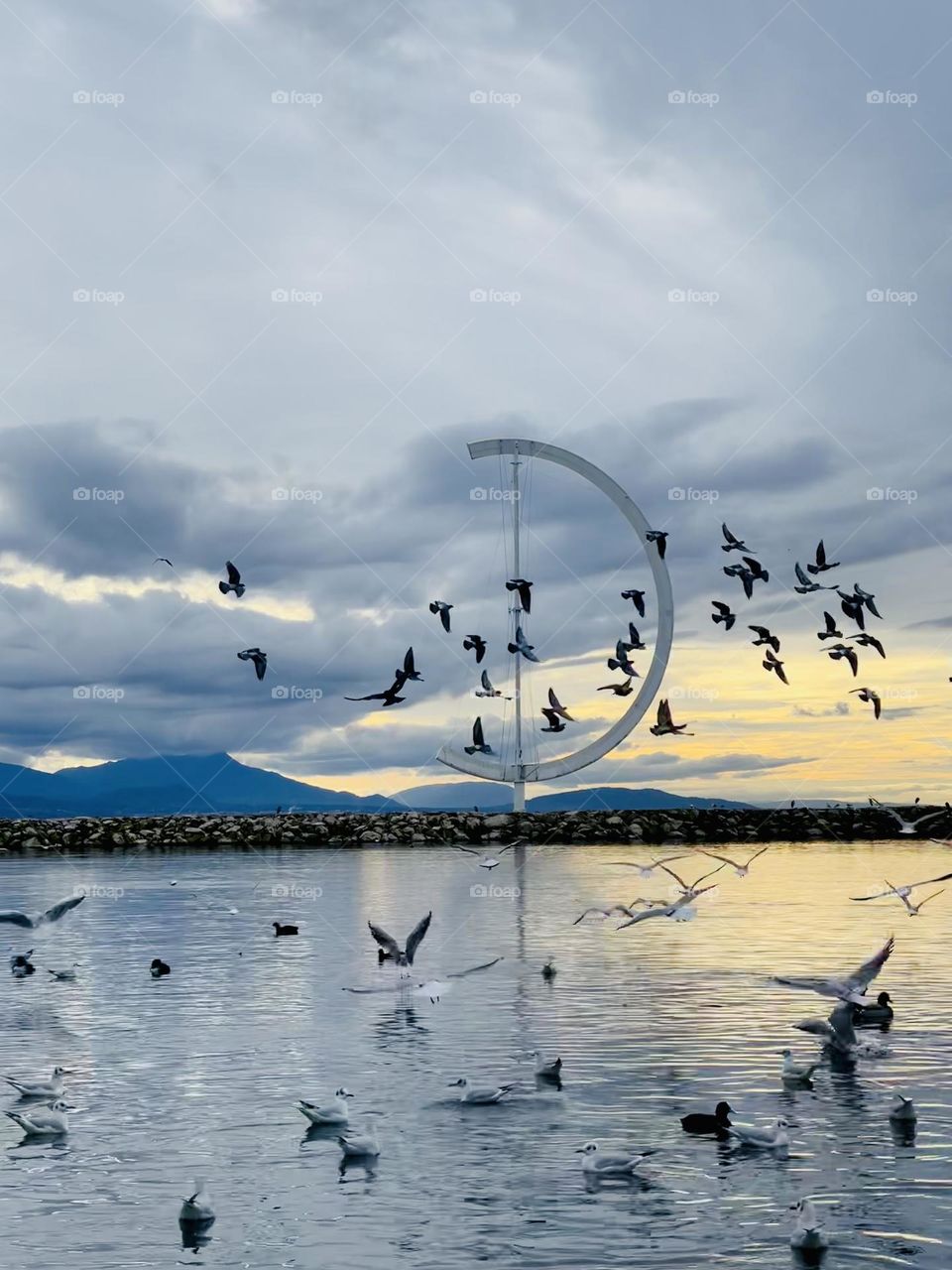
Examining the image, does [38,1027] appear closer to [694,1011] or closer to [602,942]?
[694,1011]

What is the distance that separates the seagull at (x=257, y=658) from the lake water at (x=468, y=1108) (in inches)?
317

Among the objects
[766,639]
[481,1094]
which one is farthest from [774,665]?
[481,1094]

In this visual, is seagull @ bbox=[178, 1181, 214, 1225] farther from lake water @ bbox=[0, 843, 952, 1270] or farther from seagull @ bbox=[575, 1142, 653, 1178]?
seagull @ bbox=[575, 1142, 653, 1178]

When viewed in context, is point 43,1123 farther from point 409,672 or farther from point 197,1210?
point 409,672

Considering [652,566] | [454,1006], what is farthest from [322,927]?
[652,566]

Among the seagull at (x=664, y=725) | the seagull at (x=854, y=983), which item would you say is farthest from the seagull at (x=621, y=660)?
the seagull at (x=854, y=983)

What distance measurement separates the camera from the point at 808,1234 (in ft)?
50.0

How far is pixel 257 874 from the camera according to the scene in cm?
8256

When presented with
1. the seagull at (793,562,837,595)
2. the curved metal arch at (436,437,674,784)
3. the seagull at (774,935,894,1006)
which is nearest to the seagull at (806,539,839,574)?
the seagull at (793,562,837,595)

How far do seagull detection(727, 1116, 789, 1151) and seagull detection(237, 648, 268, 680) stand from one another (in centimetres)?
2856

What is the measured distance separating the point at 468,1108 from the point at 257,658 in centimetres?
2630

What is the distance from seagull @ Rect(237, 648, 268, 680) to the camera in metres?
46.2

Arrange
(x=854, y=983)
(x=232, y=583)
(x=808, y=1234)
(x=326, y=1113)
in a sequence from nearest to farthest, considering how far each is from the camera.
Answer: (x=808, y=1234)
(x=326, y=1113)
(x=854, y=983)
(x=232, y=583)

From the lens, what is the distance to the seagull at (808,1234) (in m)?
15.2
